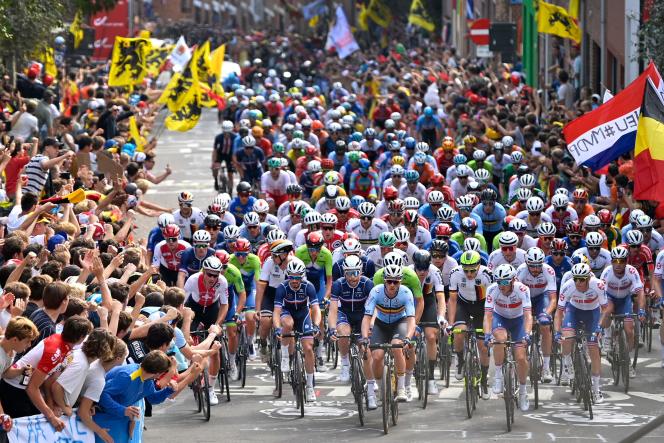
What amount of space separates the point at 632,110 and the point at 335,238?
4.16m

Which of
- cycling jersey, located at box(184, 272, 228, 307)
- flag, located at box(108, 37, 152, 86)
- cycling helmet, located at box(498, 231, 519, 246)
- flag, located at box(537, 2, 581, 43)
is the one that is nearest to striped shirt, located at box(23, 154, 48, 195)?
cycling jersey, located at box(184, 272, 228, 307)

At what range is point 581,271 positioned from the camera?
720 inches

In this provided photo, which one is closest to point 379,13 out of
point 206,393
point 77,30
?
point 77,30

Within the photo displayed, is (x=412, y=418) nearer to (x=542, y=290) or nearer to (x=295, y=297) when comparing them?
Result: (x=295, y=297)

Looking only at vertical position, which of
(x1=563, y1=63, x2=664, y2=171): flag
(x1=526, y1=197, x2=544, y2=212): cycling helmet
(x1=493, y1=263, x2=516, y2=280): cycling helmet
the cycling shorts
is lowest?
the cycling shorts

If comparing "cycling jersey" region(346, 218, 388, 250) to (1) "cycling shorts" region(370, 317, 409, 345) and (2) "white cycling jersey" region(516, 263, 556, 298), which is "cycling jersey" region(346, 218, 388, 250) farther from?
(1) "cycling shorts" region(370, 317, 409, 345)

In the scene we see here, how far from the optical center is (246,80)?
56.8 metres

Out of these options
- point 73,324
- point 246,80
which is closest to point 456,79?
point 246,80

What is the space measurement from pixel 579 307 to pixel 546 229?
8.20ft

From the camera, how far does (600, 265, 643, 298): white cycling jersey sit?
19.4 meters

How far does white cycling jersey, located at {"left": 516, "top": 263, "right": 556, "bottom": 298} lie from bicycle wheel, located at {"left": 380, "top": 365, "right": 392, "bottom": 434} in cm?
271

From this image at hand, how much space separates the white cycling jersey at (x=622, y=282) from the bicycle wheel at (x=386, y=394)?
3632 millimetres

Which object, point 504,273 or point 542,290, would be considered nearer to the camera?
point 504,273

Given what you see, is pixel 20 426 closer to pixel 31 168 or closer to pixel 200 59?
pixel 31 168
